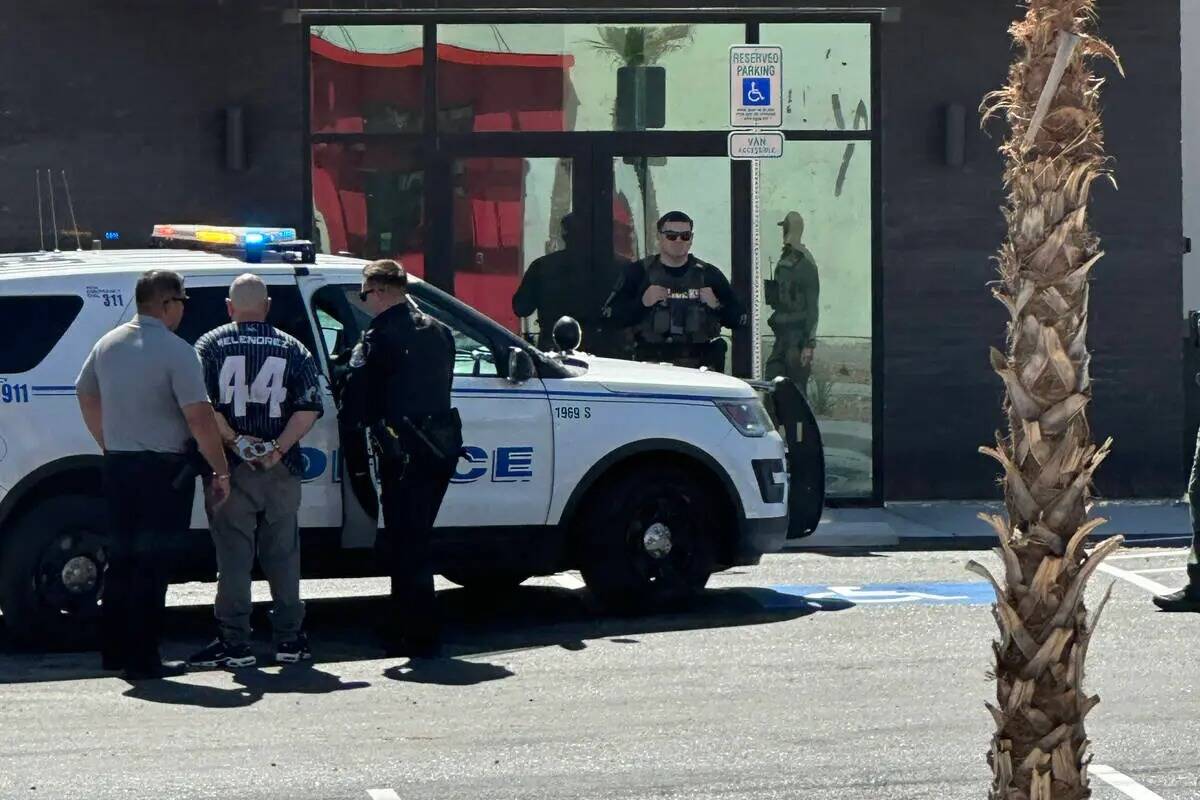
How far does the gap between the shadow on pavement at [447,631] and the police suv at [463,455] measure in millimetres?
207

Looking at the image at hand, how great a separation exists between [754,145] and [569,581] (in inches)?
146

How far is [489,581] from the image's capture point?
11.5 metres

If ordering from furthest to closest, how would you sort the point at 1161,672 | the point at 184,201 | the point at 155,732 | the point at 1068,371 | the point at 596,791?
1. the point at 184,201
2. the point at 1161,672
3. the point at 155,732
4. the point at 596,791
5. the point at 1068,371

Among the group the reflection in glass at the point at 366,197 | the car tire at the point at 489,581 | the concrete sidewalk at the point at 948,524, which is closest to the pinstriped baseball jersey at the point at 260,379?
the car tire at the point at 489,581

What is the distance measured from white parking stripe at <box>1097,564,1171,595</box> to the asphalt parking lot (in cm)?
14

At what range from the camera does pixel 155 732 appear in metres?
7.97

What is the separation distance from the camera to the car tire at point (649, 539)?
10367mm

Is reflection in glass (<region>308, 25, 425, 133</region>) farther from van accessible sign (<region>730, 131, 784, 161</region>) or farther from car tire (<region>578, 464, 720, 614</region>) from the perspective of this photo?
car tire (<region>578, 464, 720, 614</region>)

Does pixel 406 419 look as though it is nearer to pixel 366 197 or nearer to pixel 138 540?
pixel 138 540

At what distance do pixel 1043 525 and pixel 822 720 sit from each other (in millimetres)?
4006

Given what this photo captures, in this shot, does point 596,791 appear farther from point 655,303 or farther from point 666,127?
point 666,127

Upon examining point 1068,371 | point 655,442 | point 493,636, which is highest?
point 1068,371

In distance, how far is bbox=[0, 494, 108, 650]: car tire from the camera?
9445 millimetres

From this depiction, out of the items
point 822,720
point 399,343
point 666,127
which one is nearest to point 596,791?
point 822,720
